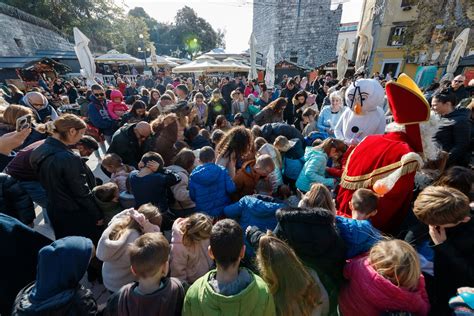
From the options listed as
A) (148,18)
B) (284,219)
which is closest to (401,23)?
(284,219)

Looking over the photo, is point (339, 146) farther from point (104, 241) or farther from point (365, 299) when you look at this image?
point (104, 241)

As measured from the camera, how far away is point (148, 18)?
5603 cm

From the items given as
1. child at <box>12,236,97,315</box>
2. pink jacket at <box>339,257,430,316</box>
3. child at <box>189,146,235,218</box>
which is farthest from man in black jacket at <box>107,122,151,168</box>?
pink jacket at <box>339,257,430,316</box>

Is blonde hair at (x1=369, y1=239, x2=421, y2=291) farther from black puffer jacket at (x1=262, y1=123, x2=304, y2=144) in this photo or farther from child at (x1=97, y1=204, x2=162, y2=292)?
black puffer jacket at (x1=262, y1=123, x2=304, y2=144)

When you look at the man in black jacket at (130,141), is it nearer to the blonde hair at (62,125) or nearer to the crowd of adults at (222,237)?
the crowd of adults at (222,237)

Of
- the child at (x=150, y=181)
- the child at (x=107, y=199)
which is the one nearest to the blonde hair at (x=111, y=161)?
the child at (x=107, y=199)

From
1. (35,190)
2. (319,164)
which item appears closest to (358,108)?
(319,164)

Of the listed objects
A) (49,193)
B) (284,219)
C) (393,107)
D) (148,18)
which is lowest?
(49,193)

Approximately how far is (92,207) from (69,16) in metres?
33.1

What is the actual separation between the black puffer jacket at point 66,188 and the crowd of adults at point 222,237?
13mm

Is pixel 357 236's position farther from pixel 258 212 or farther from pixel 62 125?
pixel 62 125

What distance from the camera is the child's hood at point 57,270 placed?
1336 mm

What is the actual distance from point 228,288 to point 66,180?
1.88 meters

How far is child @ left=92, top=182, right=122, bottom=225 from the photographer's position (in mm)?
2572
